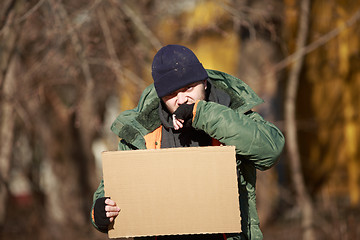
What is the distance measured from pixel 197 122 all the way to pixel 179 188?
32 cm

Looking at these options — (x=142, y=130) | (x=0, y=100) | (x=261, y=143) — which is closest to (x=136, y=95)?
(x=0, y=100)

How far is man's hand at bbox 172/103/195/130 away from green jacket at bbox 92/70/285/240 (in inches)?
1.7

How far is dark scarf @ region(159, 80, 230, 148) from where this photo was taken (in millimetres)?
2617

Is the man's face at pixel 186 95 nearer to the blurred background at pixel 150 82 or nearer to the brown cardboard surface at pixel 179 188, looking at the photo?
the brown cardboard surface at pixel 179 188

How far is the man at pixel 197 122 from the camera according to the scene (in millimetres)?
2326

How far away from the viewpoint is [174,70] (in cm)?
249

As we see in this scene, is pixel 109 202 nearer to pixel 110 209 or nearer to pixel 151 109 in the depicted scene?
pixel 110 209

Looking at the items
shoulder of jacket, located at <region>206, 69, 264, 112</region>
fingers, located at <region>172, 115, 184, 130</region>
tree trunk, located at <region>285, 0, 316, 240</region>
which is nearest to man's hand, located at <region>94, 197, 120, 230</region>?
fingers, located at <region>172, 115, 184, 130</region>

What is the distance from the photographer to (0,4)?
519 centimetres

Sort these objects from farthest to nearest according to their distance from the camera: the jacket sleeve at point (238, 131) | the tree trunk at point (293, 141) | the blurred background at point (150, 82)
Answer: the tree trunk at point (293, 141) < the blurred background at point (150, 82) < the jacket sleeve at point (238, 131)

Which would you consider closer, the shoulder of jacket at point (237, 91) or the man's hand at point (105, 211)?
the man's hand at point (105, 211)

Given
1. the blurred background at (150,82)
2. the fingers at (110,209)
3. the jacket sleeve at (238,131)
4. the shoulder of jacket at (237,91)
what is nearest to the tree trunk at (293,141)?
the blurred background at (150,82)

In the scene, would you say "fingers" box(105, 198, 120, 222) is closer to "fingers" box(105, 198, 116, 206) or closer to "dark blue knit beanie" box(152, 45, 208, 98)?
"fingers" box(105, 198, 116, 206)

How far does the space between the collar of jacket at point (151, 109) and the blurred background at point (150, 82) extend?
2.19 m
